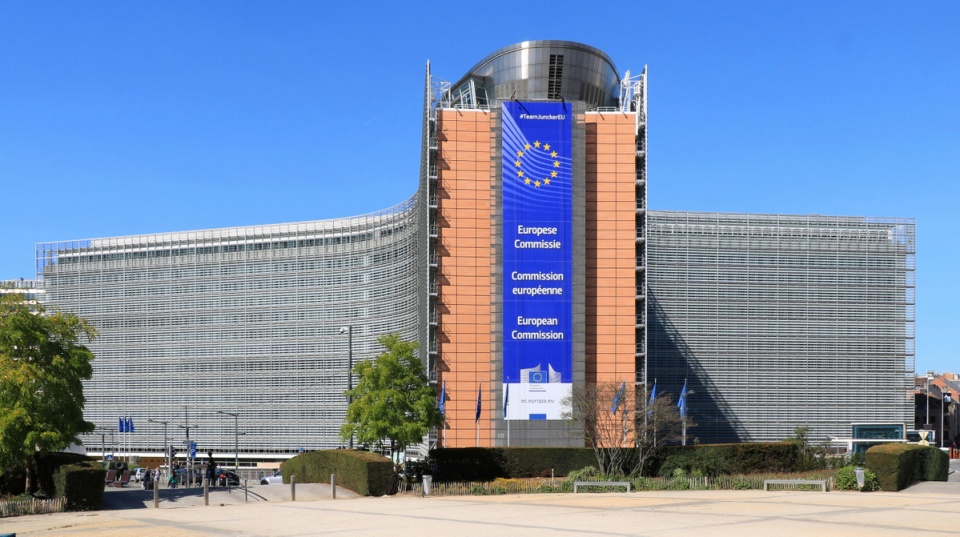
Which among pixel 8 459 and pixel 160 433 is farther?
pixel 160 433

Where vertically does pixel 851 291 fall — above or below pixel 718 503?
above

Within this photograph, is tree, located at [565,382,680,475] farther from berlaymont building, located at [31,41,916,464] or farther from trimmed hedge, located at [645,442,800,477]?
berlaymont building, located at [31,41,916,464]

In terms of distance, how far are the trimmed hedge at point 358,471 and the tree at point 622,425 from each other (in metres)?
16.1

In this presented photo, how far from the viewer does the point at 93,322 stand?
155000 mm

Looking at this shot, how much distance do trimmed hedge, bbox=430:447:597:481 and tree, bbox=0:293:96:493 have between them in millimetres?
19584

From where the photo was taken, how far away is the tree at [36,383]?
41.6 meters

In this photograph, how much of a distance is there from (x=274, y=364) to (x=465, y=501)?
349ft

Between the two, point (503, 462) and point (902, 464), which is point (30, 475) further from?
point (902, 464)

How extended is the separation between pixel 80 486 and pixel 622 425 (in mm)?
31589

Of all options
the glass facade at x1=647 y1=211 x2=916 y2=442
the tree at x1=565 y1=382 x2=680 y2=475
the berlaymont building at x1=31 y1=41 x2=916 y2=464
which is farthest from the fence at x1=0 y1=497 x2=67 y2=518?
the glass facade at x1=647 y1=211 x2=916 y2=442

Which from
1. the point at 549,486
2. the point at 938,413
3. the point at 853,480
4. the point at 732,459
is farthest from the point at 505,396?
the point at 938,413

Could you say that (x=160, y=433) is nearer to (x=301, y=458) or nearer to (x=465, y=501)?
(x=301, y=458)

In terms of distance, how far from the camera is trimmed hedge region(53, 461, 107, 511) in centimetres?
4072

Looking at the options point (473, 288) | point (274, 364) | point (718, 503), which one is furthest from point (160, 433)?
point (718, 503)
